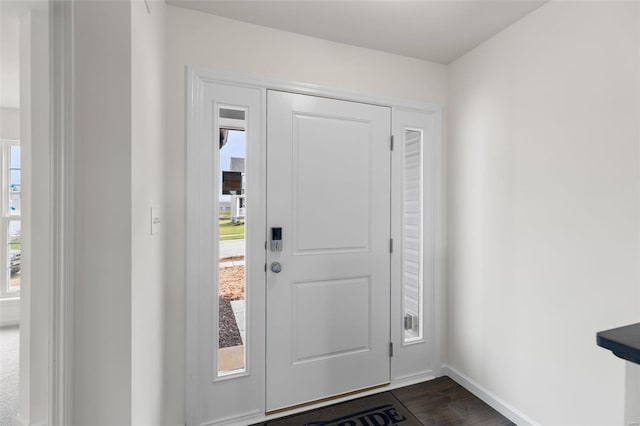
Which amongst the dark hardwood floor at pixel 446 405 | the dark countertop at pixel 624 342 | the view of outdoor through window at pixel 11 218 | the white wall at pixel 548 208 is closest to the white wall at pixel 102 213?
the view of outdoor through window at pixel 11 218

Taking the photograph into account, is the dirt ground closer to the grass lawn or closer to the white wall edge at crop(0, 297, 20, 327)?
the grass lawn

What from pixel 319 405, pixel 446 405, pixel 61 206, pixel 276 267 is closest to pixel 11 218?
pixel 61 206

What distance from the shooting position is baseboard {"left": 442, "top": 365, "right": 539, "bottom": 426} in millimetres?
1842

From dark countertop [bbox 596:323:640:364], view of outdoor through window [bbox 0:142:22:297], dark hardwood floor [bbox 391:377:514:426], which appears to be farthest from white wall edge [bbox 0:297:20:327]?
dark hardwood floor [bbox 391:377:514:426]

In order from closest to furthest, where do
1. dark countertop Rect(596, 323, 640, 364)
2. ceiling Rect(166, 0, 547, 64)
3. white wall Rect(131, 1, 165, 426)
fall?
1. dark countertop Rect(596, 323, 640, 364)
2. white wall Rect(131, 1, 165, 426)
3. ceiling Rect(166, 0, 547, 64)

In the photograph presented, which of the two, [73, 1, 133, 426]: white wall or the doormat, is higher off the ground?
[73, 1, 133, 426]: white wall

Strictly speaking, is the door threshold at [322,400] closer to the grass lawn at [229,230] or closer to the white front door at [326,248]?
the white front door at [326,248]

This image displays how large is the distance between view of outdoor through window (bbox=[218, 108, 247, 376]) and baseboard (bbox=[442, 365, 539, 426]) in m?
1.55

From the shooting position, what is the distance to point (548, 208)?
1.71 meters

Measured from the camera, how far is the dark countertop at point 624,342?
1.69 ft

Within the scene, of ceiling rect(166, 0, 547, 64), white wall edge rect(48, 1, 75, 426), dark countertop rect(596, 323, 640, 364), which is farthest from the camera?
ceiling rect(166, 0, 547, 64)

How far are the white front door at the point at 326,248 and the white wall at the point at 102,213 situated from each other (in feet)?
3.47

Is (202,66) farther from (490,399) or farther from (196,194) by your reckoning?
(490,399)

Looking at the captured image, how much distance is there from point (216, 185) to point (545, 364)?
83.4 inches
